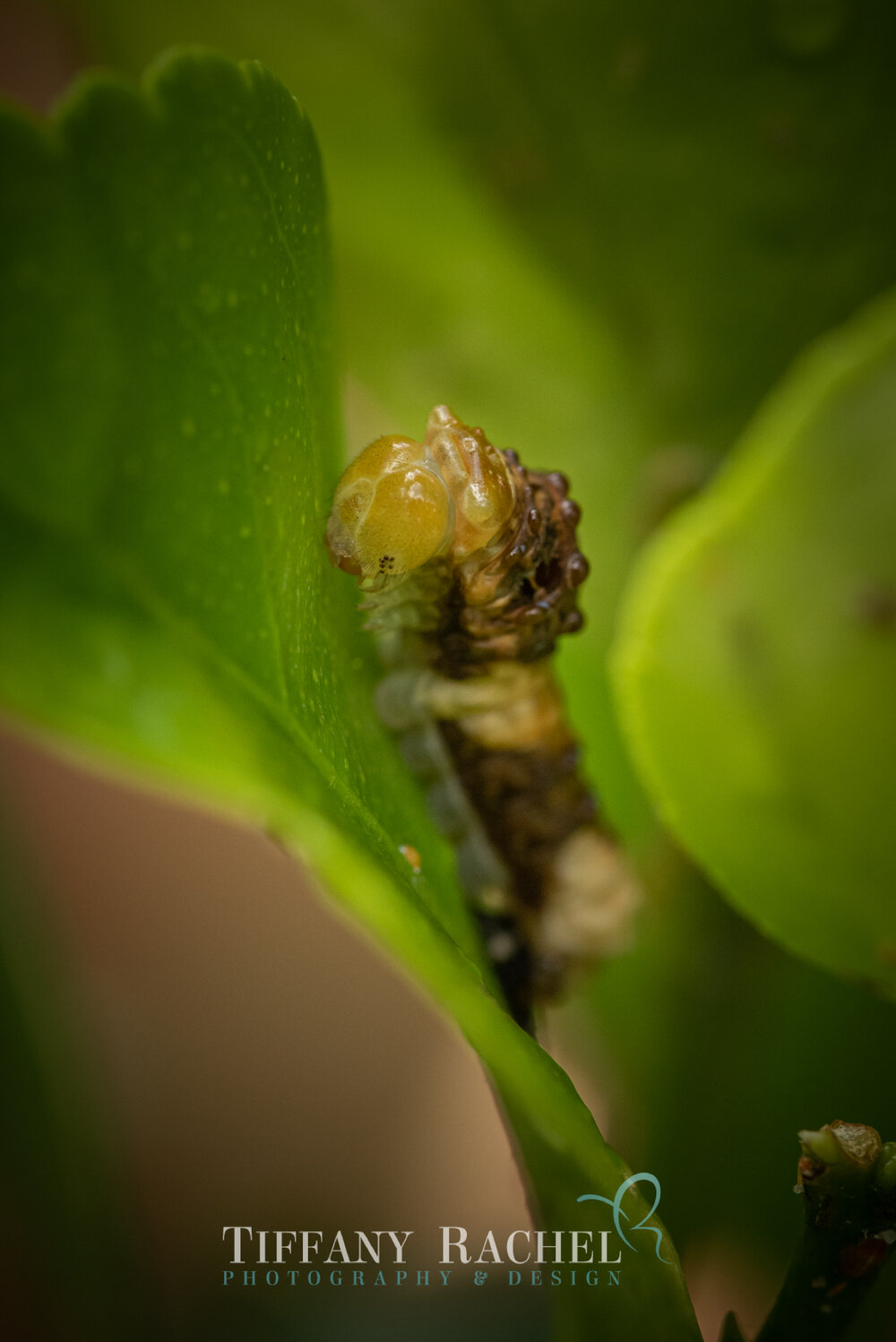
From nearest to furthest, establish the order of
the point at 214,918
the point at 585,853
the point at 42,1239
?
the point at 42,1239 → the point at 585,853 → the point at 214,918

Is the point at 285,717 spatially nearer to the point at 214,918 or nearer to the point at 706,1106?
the point at 706,1106

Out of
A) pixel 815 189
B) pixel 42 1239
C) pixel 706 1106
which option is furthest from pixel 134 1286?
pixel 815 189

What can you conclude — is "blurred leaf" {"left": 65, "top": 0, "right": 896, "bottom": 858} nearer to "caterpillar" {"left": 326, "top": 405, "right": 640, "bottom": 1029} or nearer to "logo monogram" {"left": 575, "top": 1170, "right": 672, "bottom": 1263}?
"caterpillar" {"left": 326, "top": 405, "right": 640, "bottom": 1029}

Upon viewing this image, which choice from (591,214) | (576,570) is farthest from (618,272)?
(576,570)

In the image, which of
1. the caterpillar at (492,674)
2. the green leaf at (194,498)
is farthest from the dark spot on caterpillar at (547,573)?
the green leaf at (194,498)

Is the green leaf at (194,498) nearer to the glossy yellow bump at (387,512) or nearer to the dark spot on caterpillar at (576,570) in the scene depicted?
the glossy yellow bump at (387,512)

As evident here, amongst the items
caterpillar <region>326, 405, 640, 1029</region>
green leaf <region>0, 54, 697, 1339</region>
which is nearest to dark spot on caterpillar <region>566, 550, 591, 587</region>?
caterpillar <region>326, 405, 640, 1029</region>

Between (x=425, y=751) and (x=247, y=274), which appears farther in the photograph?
(x=425, y=751)
